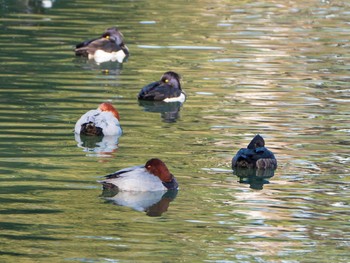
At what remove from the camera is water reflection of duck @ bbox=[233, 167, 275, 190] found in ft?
53.2

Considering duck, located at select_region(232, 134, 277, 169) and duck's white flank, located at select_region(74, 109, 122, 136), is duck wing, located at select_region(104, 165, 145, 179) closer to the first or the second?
duck, located at select_region(232, 134, 277, 169)

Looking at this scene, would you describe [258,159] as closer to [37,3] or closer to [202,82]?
[202,82]

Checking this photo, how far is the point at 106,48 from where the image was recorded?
2895 centimetres

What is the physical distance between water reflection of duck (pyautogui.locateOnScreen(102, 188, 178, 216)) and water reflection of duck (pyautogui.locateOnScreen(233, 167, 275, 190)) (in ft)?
4.38

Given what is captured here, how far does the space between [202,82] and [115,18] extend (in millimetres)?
11492

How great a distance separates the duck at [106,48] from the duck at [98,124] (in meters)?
9.34

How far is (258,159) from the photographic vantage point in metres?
16.8

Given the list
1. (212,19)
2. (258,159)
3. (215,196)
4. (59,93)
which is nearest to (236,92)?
(59,93)

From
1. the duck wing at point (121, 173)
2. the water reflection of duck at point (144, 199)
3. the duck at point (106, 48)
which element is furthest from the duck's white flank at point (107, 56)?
the water reflection of duck at point (144, 199)

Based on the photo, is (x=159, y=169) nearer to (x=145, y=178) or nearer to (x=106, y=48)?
(x=145, y=178)

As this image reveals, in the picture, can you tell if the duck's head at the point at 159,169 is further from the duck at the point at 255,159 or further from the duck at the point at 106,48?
the duck at the point at 106,48

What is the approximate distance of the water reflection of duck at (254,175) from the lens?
1620cm

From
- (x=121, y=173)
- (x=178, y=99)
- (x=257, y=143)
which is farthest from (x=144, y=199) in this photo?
(x=178, y=99)

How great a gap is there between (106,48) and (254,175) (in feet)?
42.1
